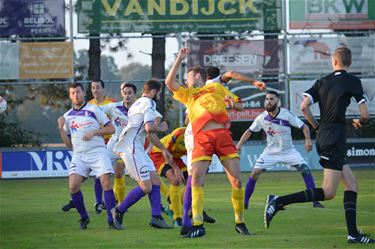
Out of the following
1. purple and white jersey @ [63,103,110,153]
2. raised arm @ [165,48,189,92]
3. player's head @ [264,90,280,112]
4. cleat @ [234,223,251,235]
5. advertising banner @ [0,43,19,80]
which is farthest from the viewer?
advertising banner @ [0,43,19,80]

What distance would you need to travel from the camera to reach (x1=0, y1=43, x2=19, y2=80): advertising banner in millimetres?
30594

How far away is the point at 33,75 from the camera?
30.5 meters

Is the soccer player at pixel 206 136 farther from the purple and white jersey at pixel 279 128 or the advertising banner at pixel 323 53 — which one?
the advertising banner at pixel 323 53

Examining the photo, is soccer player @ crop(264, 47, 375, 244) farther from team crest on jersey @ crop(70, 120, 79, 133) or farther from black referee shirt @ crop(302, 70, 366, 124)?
team crest on jersey @ crop(70, 120, 79, 133)

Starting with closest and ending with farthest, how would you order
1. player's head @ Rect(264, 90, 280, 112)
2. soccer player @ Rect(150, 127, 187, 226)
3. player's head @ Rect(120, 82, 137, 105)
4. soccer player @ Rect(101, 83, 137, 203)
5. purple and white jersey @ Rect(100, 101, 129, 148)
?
1. soccer player @ Rect(150, 127, 187, 226)
2. player's head @ Rect(120, 82, 137, 105)
3. soccer player @ Rect(101, 83, 137, 203)
4. purple and white jersey @ Rect(100, 101, 129, 148)
5. player's head @ Rect(264, 90, 280, 112)

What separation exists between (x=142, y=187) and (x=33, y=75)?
60.5ft

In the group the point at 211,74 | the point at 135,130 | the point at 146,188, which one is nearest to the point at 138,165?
the point at 146,188

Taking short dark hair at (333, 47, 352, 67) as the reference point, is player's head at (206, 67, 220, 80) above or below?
below

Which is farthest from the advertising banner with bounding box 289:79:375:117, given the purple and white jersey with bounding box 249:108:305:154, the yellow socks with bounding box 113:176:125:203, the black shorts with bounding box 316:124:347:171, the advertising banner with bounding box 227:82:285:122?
the black shorts with bounding box 316:124:347:171

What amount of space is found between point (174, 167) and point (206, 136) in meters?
1.96

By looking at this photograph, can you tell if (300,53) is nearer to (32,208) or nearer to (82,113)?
(32,208)

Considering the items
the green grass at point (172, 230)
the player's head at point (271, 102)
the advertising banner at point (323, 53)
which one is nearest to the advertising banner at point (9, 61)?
the advertising banner at point (323, 53)

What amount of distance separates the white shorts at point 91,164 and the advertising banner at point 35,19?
18.4 m

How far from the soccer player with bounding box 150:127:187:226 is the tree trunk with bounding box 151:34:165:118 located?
17.7 m
